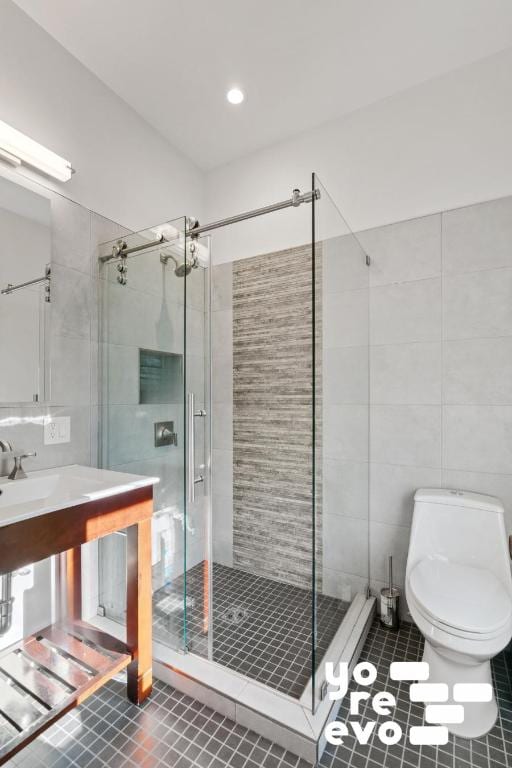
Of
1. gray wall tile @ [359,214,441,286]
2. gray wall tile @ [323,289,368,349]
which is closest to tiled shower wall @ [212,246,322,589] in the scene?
gray wall tile @ [323,289,368,349]

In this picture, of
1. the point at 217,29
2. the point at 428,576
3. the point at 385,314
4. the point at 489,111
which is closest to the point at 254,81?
the point at 217,29

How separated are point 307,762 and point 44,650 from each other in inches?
41.1

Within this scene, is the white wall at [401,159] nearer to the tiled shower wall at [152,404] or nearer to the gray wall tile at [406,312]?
the gray wall tile at [406,312]

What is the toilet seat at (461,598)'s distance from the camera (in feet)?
4.36

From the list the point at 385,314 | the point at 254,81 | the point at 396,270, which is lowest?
the point at 385,314

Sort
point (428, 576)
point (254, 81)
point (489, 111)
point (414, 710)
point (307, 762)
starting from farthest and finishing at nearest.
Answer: point (254, 81) → point (489, 111) → point (428, 576) → point (414, 710) → point (307, 762)

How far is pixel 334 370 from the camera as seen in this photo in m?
1.66

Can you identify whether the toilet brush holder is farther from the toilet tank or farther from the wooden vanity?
the wooden vanity

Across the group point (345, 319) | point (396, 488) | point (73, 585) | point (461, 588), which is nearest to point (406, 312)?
point (345, 319)

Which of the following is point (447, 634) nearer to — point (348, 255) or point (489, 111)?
point (348, 255)

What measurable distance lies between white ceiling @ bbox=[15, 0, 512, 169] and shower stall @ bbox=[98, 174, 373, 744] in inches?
24.6

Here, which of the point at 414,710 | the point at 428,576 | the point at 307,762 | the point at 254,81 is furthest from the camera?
the point at 254,81

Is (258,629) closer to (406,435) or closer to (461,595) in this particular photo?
(461,595)

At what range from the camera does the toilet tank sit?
5.52 ft
